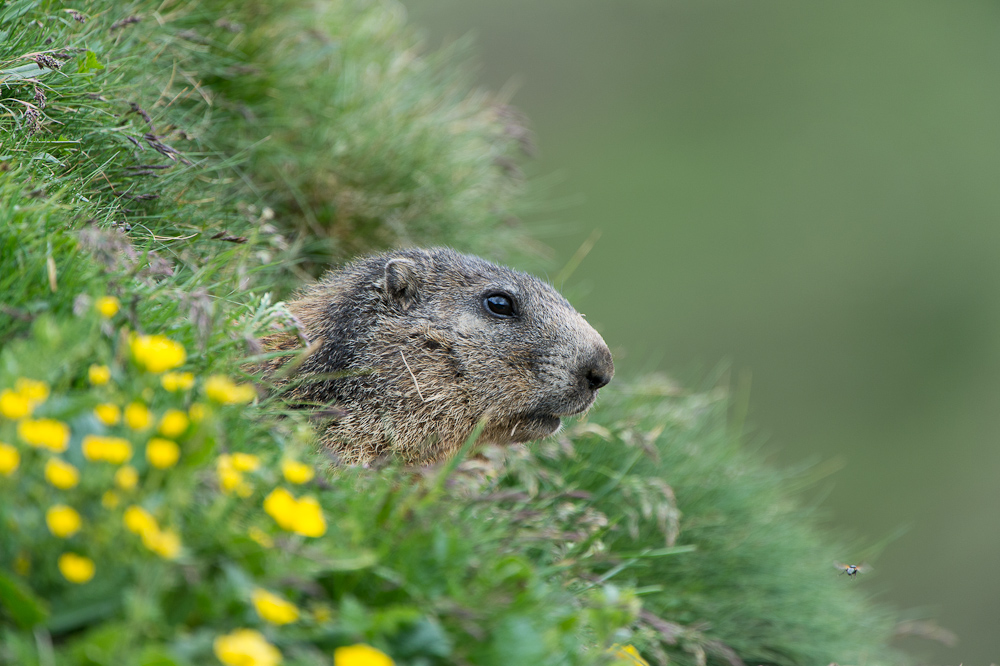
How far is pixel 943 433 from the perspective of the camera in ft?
54.3

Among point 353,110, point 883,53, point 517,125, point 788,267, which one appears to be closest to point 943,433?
point 788,267

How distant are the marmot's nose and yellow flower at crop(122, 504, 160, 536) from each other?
2.68m

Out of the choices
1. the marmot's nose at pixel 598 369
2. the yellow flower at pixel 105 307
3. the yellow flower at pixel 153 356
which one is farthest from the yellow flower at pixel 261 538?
the marmot's nose at pixel 598 369

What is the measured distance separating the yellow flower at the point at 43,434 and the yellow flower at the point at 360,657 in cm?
79

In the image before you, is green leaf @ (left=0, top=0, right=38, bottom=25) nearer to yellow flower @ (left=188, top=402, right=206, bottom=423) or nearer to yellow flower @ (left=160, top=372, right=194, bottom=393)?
yellow flower @ (left=160, top=372, right=194, bottom=393)

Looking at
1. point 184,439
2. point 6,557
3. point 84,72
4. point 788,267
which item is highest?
point 788,267

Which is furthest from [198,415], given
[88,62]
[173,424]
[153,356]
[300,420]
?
[88,62]

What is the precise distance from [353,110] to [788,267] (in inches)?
533

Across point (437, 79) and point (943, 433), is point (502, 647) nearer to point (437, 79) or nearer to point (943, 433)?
point (437, 79)

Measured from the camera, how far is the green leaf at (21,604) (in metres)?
1.84

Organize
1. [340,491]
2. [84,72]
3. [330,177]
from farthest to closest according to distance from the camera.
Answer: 1. [330,177]
2. [84,72]
3. [340,491]

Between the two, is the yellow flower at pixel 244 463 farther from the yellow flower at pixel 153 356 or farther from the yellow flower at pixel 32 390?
the yellow flower at pixel 32 390

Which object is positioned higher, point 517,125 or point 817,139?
point 817,139

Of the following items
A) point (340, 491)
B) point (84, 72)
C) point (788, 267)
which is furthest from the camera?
point (788, 267)
